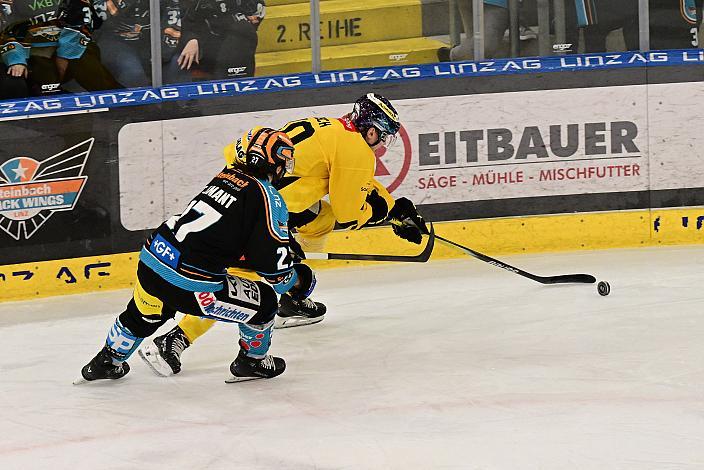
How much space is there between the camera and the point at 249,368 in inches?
162

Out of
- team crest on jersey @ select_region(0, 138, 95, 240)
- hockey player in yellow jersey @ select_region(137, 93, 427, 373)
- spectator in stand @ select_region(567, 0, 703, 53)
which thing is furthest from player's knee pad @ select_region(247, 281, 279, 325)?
spectator in stand @ select_region(567, 0, 703, 53)

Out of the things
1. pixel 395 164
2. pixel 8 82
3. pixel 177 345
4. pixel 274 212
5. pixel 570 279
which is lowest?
pixel 570 279

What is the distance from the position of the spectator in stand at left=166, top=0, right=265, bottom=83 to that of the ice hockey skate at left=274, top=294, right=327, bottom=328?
1661mm

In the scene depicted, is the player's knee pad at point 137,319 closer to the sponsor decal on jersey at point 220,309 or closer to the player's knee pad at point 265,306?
the sponsor decal on jersey at point 220,309

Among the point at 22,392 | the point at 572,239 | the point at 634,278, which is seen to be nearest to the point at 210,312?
the point at 22,392

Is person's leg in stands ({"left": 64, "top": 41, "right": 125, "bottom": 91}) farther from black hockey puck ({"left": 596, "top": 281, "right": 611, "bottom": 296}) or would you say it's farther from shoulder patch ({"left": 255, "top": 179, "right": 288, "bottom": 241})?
black hockey puck ({"left": 596, "top": 281, "right": 611, "bottom": 296})

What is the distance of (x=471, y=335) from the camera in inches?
189

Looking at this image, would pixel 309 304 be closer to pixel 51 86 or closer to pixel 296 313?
pixel 296 313

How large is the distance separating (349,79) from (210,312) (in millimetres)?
2676

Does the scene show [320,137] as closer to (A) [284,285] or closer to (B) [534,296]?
(A) [284,285]

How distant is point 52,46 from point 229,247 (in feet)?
8.49

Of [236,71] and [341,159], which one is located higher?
[236,71]

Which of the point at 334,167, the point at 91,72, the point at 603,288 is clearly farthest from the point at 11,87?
the point at 603,288

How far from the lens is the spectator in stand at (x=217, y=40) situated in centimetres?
616
